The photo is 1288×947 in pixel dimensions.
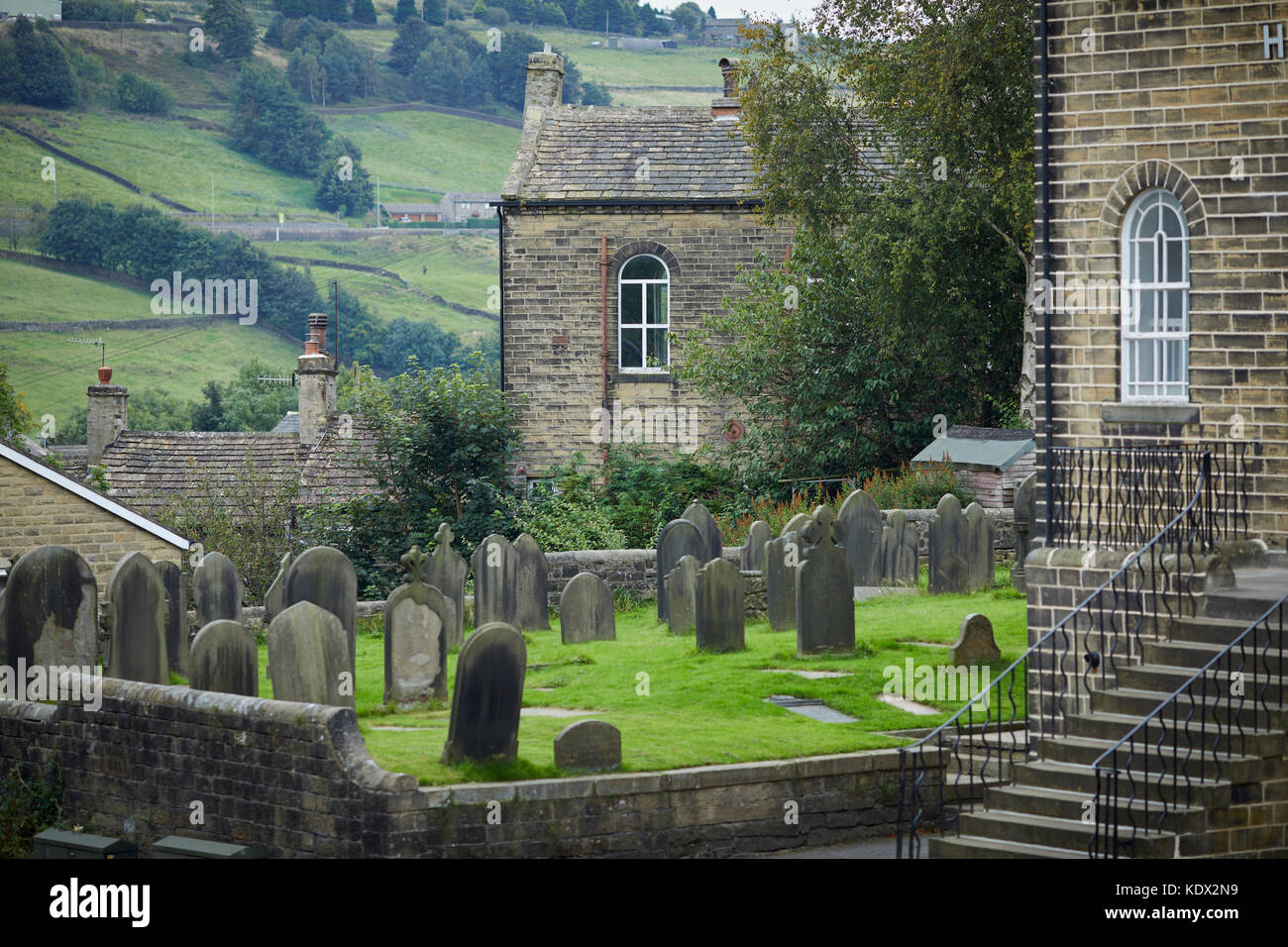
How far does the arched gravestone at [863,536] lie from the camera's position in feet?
74.4

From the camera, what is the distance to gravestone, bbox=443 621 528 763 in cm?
1284

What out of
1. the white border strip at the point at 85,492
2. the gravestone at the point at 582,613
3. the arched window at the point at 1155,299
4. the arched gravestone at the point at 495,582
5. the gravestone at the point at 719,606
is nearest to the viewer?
the arched window at the point at 1155,299

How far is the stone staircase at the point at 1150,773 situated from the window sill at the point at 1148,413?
1.45 metres

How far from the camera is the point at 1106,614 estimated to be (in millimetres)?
13383

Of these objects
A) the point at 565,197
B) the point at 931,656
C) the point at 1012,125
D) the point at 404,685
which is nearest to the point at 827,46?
the point at 1012,125

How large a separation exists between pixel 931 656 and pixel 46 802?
30.2 feet

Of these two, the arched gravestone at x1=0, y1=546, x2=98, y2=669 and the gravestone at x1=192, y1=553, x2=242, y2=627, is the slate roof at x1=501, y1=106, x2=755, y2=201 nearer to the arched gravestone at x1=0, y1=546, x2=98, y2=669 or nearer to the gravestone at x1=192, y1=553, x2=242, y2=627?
the gravestone at x1=192, y1=553, x2=242, y2=627

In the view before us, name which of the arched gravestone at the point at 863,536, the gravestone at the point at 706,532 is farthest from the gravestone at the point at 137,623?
the arched gravestone at the point at 863,536

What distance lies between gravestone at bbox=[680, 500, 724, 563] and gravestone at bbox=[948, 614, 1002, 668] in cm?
585

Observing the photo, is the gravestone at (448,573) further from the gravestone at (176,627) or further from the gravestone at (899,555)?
the gravestone at (899,555)

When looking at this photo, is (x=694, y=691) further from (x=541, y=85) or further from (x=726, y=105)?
(x=541, y=85)

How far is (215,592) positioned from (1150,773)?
12.3 m

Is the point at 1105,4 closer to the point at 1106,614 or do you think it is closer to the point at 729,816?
the point at 1106,614

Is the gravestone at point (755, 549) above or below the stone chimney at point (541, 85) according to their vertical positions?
below
